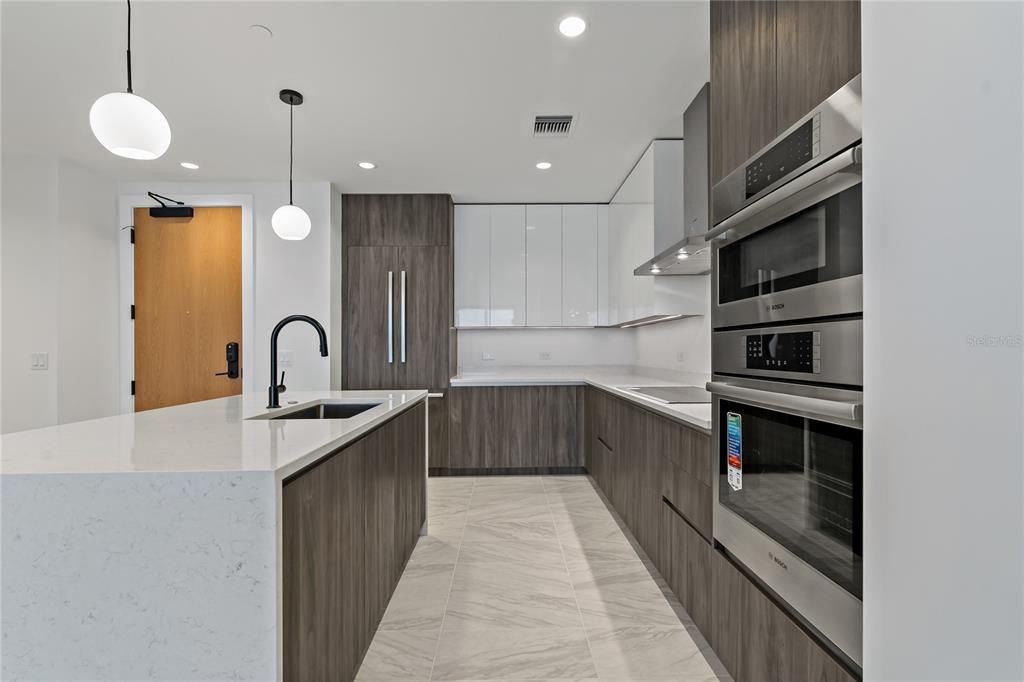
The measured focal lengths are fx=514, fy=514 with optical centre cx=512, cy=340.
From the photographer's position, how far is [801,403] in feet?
3.46

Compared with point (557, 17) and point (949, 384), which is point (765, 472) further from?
point (557, 17)

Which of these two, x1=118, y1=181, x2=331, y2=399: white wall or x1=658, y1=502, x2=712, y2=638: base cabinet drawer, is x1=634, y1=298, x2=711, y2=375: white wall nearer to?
x1=658, y1=502, x2=712, y2=638: base cabinet drawer

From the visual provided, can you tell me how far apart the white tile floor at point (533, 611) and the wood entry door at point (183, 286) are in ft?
8.41

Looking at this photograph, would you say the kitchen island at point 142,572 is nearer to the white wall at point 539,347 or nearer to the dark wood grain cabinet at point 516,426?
the dark wood grain cabinet at point 516,426

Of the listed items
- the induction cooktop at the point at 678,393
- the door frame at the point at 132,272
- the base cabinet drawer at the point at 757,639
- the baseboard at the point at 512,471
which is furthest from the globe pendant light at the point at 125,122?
the baseboard at the point at 512,471

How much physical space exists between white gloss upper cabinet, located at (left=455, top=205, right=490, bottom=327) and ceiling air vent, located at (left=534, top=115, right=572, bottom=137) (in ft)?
5.27

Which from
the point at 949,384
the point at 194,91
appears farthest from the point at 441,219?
the point at 949,384

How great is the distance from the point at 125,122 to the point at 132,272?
3.18 meters

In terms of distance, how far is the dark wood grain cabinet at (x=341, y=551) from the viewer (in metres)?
1.06

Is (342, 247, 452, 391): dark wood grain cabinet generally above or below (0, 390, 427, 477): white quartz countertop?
above

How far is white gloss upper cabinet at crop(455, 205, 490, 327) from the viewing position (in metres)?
4.66

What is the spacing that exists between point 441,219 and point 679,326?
2.16 metres

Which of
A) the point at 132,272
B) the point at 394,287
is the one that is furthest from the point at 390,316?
the point at 132,272

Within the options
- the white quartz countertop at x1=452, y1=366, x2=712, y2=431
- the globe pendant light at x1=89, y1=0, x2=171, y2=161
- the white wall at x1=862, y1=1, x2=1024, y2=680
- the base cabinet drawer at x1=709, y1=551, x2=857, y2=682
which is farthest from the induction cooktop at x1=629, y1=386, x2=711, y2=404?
the globe pendant light at x1=89, y1=0, x2=171, y2=161
